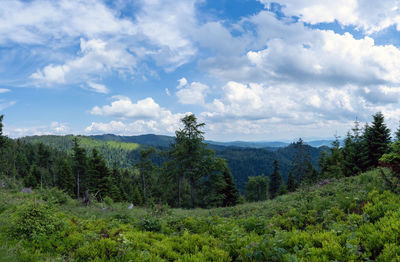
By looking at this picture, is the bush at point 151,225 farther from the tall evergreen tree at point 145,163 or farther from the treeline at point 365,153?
the tall evergreen tree at point 145,163

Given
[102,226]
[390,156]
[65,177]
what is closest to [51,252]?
[102,226]

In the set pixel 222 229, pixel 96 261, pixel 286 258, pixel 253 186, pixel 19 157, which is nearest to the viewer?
pixel 286 258

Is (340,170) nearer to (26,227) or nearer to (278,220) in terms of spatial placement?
(278,220)

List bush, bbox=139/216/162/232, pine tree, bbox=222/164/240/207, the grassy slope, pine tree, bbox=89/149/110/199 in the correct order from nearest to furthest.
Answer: the grassy slope < bush, bbox=139/216/162/232 < pine tree, bbox=222/164/240/207 < pine tree, bbox=89/149/110/199

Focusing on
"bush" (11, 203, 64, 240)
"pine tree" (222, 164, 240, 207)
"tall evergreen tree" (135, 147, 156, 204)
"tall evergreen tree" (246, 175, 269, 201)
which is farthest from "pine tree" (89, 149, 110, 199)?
"tall evergreen tree" (246, 175, 269, 201)

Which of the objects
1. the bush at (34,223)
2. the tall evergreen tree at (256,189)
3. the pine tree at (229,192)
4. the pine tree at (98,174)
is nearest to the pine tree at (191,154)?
the pine tree at (229,192)

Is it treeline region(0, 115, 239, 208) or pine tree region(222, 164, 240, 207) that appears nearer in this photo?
treeline region(0, 115, 239, 208)

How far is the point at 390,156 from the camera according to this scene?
8.31 metres

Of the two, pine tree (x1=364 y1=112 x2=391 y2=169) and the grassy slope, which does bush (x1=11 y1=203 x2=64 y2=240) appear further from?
pine tree (x1=364 y1=112 x2=391 y2=169)

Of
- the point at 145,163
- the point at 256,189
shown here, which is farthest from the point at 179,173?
the point at 256,189

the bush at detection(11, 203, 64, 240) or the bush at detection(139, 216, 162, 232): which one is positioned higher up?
the bush at detection(11, 203, 64, 240)

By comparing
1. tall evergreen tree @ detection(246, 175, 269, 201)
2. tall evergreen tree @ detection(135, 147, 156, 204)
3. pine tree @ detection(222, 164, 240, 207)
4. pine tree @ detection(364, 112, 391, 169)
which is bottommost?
tall evergreen tree @ detection(246, 175, 269, 201)

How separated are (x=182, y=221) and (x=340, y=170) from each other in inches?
A: 1422

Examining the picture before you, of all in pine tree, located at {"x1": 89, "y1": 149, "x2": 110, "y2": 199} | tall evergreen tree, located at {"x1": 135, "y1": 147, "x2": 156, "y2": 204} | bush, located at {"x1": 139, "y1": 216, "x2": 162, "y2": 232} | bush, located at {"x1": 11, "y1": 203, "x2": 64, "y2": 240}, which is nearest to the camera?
bush, located at {"x1": 11, "y1": 203, "x2": 64, "y2": 240}
